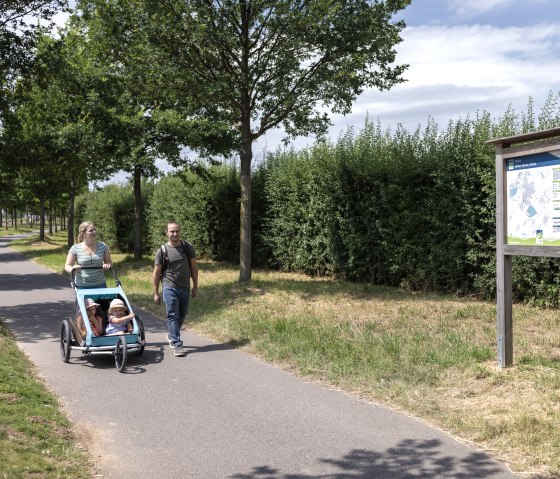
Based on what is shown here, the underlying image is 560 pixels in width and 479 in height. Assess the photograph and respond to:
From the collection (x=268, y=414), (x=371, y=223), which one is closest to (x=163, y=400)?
(x=268, y=414)

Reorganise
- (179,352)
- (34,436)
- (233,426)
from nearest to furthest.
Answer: (34,436)
(233,426)
(179,352)

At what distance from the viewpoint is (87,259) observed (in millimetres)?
8492

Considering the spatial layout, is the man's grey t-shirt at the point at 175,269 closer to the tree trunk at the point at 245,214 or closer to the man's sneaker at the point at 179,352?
the man's sneaker at the point at 179,352

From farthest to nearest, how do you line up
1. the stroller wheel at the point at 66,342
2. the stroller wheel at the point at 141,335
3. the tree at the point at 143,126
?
1. the tree at the point at 143,126
2. the stroller wheel at the point at 141,335
3. the stroller wheel at the point at 66,342

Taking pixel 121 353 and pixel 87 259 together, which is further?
pixel 87 259

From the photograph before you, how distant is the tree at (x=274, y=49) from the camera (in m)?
13.2

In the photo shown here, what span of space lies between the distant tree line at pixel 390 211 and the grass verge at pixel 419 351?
0.70 meters

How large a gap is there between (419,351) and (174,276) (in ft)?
11.8

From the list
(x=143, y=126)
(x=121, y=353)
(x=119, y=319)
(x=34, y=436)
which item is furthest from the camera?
(x=143, y=126)

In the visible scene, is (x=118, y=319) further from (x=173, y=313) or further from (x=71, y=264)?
(x=71, y=264)

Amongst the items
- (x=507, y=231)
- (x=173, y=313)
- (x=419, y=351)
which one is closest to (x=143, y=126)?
(x=173, y=313)

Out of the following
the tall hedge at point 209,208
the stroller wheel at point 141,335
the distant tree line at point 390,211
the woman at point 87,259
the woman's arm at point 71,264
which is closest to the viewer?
the stroller wheel at point 141,335

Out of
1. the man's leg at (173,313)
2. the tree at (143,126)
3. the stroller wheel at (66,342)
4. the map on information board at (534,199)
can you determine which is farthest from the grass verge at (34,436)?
the tree at (143,126)

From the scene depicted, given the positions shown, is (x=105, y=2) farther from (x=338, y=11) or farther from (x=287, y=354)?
(x=287, y=354)
